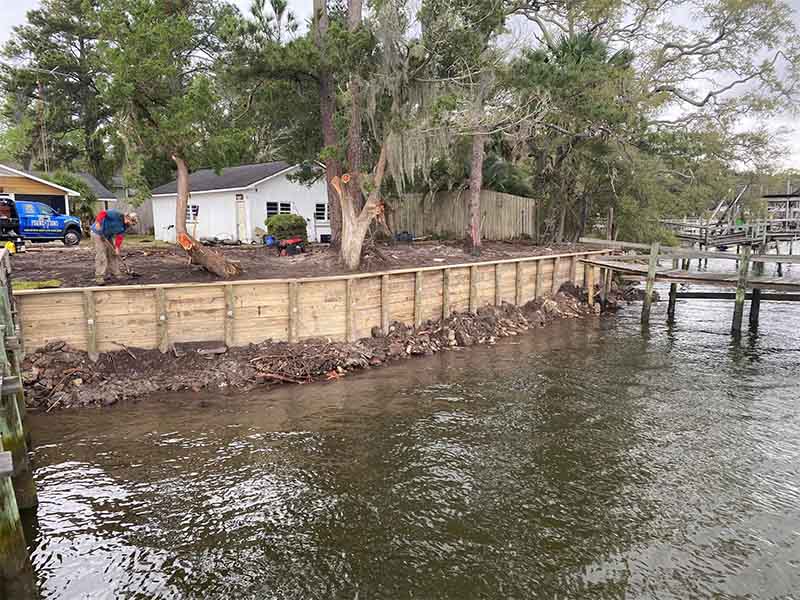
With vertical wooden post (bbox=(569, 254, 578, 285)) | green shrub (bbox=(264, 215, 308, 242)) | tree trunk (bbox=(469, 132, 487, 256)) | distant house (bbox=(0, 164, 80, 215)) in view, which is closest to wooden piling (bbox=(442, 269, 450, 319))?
tree trunk (bbox=(469, 132, 487, 256))

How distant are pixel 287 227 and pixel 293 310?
8149 mm

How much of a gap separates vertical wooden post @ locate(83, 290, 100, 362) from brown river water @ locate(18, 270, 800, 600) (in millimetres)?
1262

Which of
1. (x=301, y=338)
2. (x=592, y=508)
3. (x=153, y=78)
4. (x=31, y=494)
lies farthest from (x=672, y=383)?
(x=153, y=78)

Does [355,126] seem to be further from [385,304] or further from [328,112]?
[385,304]

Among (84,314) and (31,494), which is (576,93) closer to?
(84,314)

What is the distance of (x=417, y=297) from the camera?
13.0 metres

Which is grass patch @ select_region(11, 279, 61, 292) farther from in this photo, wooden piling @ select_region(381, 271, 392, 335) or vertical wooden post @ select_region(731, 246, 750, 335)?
vertical wooden post @ select_region(731, 246, 750, 335)

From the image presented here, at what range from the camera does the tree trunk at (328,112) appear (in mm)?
13250

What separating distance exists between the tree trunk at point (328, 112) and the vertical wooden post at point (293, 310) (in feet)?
12.2

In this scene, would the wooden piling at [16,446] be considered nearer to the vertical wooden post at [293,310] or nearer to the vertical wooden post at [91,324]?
the vertical wooden post at [91,324]

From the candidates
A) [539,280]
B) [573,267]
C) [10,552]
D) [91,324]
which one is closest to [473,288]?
[539,280]

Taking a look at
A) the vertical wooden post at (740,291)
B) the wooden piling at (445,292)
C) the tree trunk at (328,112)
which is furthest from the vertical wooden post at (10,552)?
the vertical wooden post at (740,291)

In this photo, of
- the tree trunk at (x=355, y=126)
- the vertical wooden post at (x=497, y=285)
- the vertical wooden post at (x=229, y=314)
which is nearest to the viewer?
the vertical wooden post at (x=229, y=314)

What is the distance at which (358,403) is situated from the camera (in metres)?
9.09
